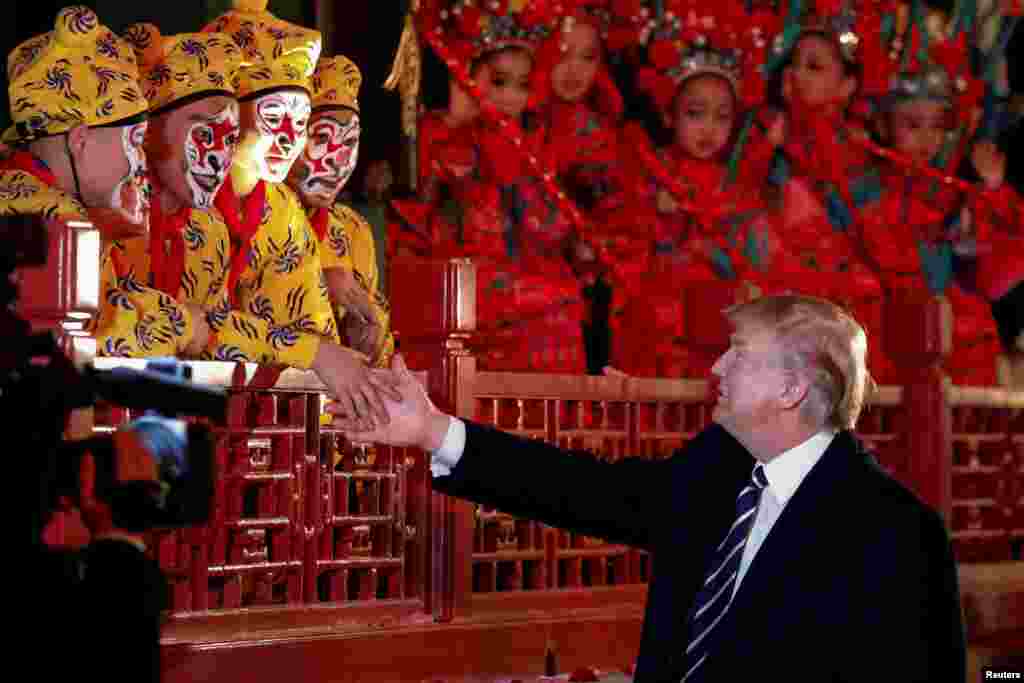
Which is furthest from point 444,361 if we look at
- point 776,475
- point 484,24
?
point 484,24

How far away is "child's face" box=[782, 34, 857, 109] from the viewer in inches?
386

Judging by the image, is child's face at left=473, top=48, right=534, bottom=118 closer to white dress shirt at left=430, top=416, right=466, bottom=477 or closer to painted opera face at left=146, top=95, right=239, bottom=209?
painted opera face at left=146, top=95, right=239, bottom=209

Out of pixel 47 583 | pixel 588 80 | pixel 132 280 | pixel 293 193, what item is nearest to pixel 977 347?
A: pixel 588 80

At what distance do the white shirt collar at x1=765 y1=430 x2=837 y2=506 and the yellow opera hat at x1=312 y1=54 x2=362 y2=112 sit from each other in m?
2.65

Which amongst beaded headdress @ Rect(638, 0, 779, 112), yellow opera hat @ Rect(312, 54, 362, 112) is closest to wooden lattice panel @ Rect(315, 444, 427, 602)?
yellow opera hat @ Rect(312, 54, 362, 112)

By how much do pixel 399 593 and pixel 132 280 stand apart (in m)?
1.14

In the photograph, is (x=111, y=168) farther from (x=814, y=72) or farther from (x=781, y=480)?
(x=814, y=72)

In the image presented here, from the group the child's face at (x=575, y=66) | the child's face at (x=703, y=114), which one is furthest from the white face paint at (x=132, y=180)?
the child's face at (x=703, y=114)

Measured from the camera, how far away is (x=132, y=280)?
4434mm

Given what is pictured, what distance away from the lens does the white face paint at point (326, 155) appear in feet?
18.3

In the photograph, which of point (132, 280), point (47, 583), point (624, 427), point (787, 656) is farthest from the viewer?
point (624, 427)

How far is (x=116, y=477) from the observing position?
2443 millimetres

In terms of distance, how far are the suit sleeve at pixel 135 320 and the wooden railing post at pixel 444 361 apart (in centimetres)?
77

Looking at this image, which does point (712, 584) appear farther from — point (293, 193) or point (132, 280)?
point (293, 193)
